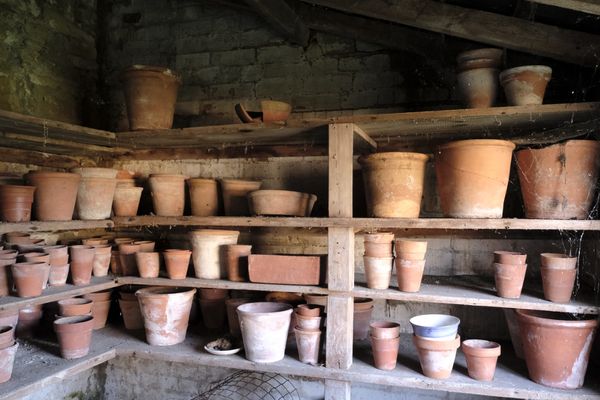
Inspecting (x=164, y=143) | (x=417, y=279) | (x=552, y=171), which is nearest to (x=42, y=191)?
(x=164, y=143)

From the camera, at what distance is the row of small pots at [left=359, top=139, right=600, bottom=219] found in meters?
2.36

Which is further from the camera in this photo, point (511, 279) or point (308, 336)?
point (308, 336)

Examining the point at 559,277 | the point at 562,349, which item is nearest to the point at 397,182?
the point at 559,277

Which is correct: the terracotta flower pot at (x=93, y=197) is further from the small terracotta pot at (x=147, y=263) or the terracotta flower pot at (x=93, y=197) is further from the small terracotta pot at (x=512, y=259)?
the small terracotta pot at (x=512, y=259)

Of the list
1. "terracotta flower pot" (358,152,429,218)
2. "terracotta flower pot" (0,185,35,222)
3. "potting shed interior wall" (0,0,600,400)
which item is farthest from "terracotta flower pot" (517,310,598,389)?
"terracotta flower pot" (0,185,35,222)

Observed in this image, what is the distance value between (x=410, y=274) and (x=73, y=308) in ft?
7.19

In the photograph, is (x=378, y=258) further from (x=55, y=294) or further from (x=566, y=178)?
(x=55, y=294)

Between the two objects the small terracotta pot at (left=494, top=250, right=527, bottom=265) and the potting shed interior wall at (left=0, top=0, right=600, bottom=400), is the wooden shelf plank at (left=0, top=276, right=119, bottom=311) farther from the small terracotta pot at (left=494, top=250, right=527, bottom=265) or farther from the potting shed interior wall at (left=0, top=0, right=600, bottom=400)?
the small terracotta pot at (left=494, top=250, right=527, bottom=265)

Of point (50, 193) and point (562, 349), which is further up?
point (50, 193)

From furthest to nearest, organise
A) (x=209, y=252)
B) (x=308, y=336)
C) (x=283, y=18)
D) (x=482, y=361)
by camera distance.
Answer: (x=283, y=18) < (x=209, y=252) < (x=308, y=336) < (x=482, y=361)

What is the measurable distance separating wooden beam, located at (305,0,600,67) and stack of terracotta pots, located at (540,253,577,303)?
115cm

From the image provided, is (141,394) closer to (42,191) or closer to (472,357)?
(42,191)

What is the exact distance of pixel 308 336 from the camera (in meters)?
2.72

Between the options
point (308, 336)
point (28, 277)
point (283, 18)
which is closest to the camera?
point (28, 277)
